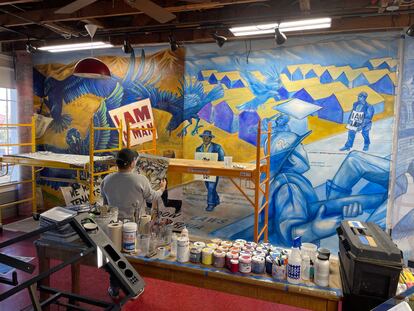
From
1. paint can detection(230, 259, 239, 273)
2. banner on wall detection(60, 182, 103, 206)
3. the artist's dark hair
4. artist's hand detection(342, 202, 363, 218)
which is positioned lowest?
banner on wall detection(60, 182, 103, 206)

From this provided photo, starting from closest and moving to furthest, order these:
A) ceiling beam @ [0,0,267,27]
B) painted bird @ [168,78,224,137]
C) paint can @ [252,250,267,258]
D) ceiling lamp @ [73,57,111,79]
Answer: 1. paint can @ [252,250,267,258]
2. ceiling beam @ [0,0,267,27]
3. ceiling lamp @ [73,57,111,79]
4. painted bird @ [168,78,224,137]

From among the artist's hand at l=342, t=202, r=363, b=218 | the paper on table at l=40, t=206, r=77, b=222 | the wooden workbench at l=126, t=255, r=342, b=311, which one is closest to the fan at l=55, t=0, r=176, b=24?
the paper on table at l=40, t=206, r=77, b=222

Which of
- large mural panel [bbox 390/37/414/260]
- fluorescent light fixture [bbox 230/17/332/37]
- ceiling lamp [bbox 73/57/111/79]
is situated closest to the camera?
fluorescent light fixture [bbox 230/17/332/37]

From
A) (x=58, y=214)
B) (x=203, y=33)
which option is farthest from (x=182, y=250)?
(x=203, y=33)

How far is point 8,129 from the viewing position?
657cm

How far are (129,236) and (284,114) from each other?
11.5 ft

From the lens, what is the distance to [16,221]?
6.21m

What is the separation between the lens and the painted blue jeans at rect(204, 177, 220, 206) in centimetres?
564

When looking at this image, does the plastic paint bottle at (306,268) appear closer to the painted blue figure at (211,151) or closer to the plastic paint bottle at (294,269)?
the plastic paint bottle at (294,269)

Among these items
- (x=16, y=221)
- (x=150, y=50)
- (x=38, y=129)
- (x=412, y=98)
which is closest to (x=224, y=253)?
(x=412, y=98)

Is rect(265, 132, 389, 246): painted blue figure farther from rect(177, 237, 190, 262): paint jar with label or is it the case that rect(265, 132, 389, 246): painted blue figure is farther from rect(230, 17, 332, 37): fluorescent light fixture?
rect(177, 237, 190, 262): paint jar with label

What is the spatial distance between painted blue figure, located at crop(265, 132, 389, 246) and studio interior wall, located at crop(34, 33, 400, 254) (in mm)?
15

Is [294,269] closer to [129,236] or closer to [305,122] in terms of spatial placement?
[129,236]

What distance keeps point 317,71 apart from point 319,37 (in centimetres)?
49
